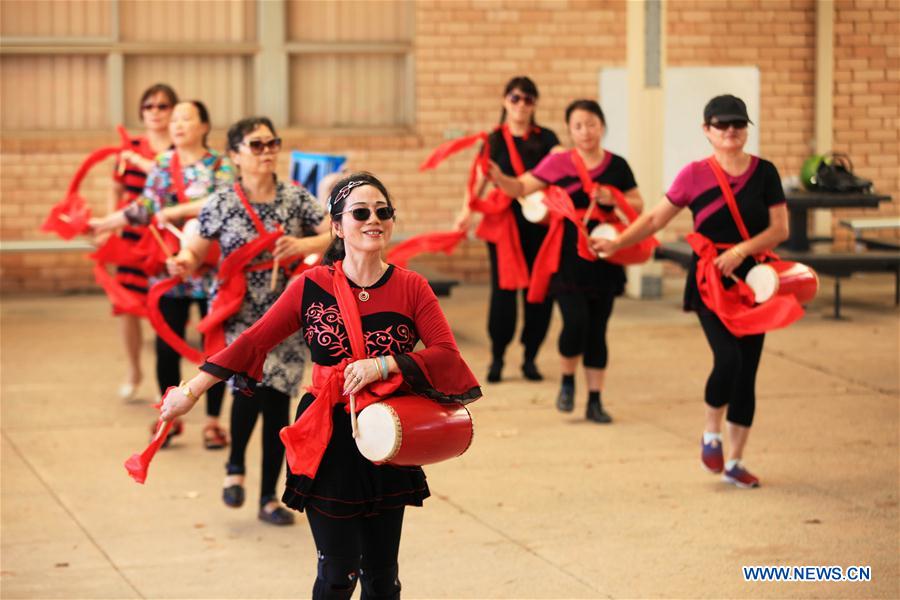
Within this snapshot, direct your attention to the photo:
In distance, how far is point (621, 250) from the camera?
8.10 meters

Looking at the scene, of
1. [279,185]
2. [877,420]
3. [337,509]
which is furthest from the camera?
[877,420]

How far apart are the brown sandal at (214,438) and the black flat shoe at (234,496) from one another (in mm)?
1309

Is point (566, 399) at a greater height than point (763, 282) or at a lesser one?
lesser

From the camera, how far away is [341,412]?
14.5 ft

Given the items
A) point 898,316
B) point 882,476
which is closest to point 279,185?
point 882,476

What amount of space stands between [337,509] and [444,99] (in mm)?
10294

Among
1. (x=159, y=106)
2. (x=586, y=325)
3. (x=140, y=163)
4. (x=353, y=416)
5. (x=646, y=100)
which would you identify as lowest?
(x=586, y=325)

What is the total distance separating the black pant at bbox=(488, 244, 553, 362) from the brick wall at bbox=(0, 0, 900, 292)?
4586 millimetres

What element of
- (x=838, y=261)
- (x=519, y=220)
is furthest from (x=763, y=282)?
(x=838, y=261)

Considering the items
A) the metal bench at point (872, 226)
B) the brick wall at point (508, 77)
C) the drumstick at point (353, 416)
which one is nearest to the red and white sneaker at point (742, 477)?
the drumstick at point (353, 416)

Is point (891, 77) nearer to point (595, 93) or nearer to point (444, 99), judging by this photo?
point (595, 93)

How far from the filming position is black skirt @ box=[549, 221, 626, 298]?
27.3 feet

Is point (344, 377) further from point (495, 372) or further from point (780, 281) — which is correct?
point (495, 372)

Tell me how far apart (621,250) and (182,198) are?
240cm
